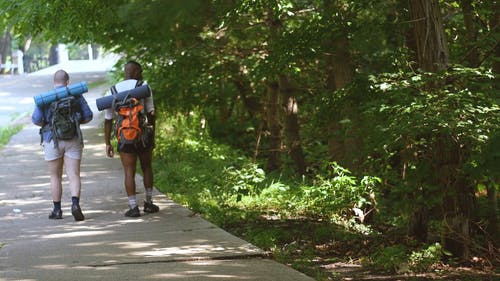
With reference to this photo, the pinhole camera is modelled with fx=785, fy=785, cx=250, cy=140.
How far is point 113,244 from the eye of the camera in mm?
7465

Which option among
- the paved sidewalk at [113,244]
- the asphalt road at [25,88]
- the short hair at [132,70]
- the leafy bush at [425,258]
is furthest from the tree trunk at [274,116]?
the asphalt road at [25,88]

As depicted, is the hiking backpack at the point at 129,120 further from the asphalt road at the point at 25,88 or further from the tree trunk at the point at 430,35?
the asphalt road at the point at 25,88

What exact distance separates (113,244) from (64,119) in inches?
77.1

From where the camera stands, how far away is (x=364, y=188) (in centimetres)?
868

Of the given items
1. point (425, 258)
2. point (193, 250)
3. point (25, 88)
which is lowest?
point (425, 258)

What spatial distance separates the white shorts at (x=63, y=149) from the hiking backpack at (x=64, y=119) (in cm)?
9

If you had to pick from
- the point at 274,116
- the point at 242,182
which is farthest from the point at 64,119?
the point at 274,116

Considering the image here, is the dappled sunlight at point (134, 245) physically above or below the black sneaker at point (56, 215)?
below

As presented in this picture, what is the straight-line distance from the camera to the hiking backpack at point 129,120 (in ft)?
28.2

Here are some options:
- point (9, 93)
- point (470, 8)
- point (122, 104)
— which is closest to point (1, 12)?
point (122, 104)

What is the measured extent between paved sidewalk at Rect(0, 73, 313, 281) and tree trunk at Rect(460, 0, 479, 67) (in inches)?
114

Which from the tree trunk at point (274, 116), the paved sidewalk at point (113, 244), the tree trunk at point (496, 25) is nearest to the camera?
the paved sidewalk at point (113, 244)

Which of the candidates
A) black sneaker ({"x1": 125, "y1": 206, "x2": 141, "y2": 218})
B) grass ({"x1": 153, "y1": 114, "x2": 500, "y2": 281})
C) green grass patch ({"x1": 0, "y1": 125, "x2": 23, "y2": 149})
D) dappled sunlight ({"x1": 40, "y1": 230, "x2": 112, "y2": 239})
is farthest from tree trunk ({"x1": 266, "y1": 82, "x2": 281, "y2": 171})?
dappled sunlight ({"x1": 40, "y1": 230, "x2": 112, "y2": 239})

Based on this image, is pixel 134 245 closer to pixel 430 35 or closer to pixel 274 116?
pixel 430 35
